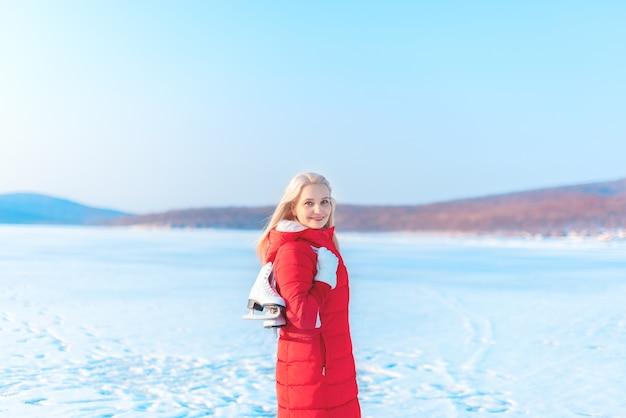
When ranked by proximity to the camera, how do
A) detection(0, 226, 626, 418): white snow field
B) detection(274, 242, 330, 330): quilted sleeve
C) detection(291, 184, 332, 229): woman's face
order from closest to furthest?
detection(274, 242, 330, 330): quilted sleeve < detection(291, 184, 332, 229): woman's face < detection(0, 226, 626, 418): white snow field

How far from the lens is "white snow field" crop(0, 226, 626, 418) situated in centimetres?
371

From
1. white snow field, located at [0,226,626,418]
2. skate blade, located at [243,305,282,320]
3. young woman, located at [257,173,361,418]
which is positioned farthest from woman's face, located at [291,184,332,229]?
white snow field, located at [0,226,626,418]

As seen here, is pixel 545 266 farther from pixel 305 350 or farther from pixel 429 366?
pixel 305 350

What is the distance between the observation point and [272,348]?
17.1 ft

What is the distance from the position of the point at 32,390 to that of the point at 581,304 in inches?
250

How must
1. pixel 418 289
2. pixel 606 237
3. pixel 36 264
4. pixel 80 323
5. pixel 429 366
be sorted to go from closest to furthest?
pixel 429 366
pixel 80 323
pixel 418 289
pixel 36 264
pixel 606 237

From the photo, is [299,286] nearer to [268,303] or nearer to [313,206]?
[268,303]

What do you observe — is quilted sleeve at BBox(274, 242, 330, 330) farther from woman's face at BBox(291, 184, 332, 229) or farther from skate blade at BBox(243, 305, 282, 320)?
woman's face at BBox(291, 184, 332, 229)

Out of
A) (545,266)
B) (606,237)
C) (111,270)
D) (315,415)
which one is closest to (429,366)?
(315,415)

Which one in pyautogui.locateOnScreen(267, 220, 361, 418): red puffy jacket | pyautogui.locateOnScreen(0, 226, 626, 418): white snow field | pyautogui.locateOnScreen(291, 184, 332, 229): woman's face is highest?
pyautogui.locateOnScreen(291, 184, 332, 229): woman's face

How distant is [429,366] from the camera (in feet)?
15.2

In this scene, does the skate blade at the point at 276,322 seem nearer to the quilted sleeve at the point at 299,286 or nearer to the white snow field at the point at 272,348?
the quilted sleeve at the point at 299,286

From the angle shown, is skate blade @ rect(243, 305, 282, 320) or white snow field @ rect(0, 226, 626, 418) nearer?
skate blade @ rect(243, 305, 282, 320)

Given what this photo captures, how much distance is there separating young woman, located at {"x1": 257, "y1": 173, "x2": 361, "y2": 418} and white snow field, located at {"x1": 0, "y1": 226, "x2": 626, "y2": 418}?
1.52 m
